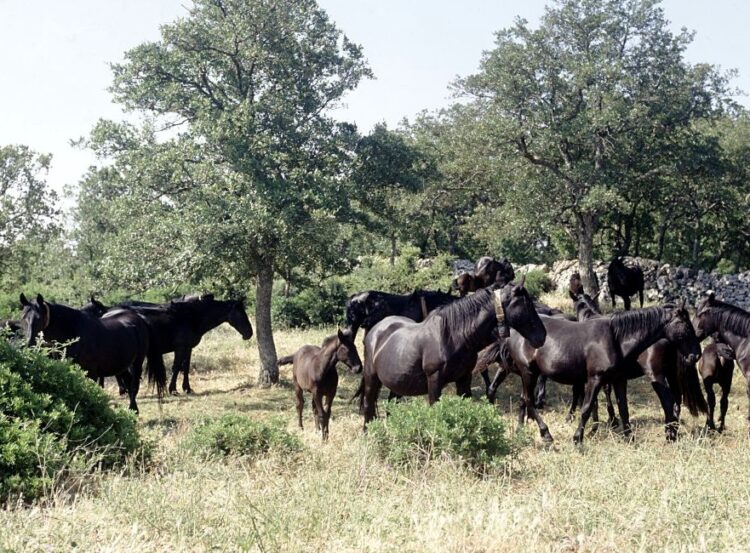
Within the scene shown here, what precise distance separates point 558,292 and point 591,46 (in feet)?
35.1

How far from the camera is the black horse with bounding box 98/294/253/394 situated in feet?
49.3

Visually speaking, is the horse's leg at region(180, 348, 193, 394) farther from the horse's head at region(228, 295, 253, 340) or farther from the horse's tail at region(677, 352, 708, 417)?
the horse's tail at region(677, 352, 708, 417)

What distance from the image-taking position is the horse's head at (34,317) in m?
10.0

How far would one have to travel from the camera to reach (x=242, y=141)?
44.0 ft

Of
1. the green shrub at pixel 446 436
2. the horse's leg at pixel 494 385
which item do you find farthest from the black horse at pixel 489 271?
the green shrub at pixel 446 436

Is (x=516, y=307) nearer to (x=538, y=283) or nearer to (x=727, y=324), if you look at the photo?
(x=727, y=324)

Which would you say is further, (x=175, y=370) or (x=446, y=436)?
(x=175, y=370)

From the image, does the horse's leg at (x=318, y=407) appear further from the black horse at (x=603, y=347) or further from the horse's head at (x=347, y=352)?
the black horse at (x=603, y=347)

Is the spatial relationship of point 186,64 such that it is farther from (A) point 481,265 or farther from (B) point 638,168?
(B) point 638,168

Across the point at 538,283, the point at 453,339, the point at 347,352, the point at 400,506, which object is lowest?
the point at 400,506

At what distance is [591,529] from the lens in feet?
16.1

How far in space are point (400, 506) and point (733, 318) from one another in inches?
280

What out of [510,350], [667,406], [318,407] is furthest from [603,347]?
[318,407]

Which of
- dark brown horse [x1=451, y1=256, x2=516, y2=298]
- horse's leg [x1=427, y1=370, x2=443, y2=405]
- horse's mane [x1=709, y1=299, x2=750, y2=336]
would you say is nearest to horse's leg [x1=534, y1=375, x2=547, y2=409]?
dark brown horse [x1=451, y1=256, x2=516, y2=298]
